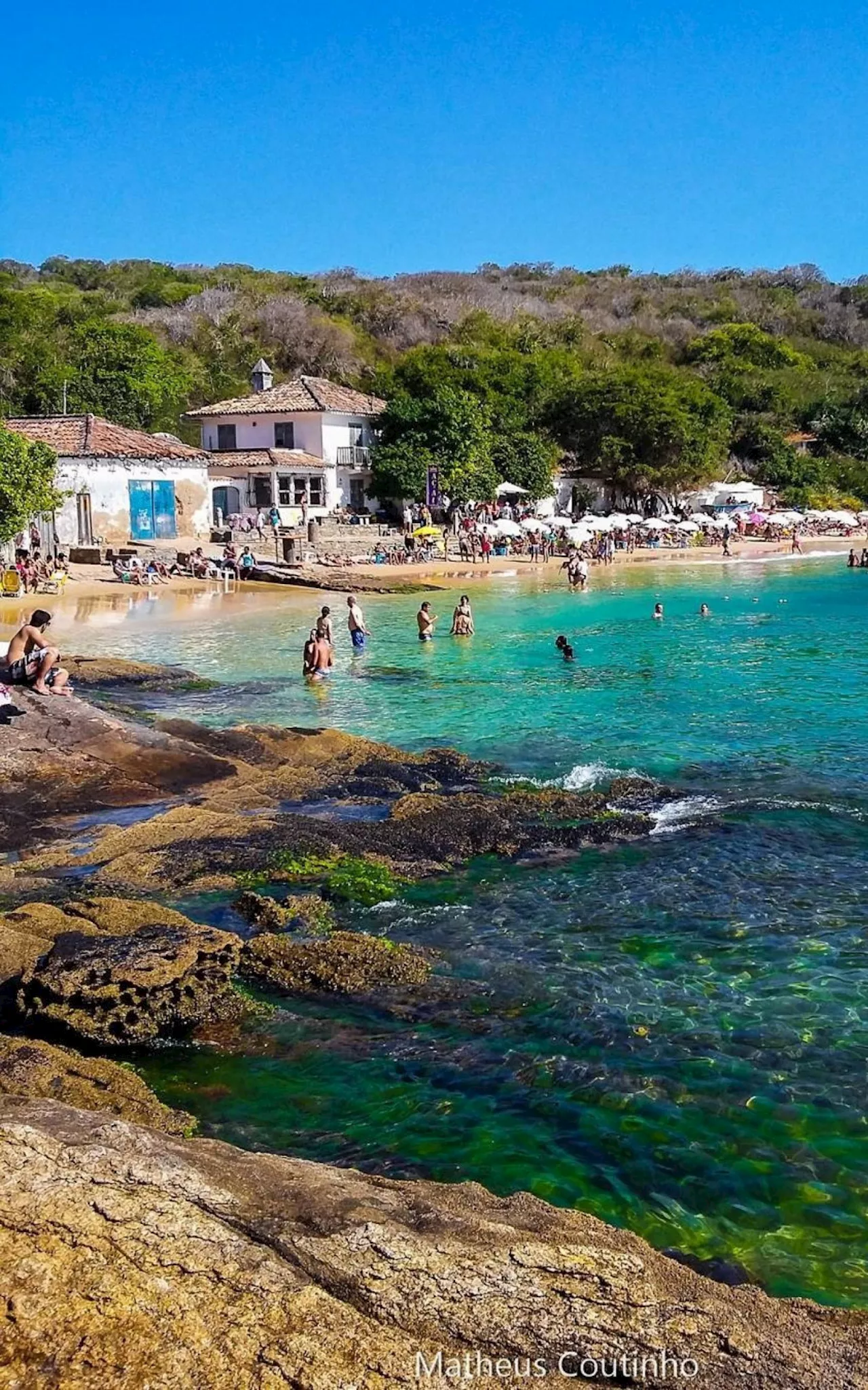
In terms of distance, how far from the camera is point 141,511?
141 feet

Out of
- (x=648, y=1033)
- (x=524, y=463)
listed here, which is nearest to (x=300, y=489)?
(x=524, y=463)

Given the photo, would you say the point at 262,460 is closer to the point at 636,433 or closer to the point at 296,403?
the point at 296,403

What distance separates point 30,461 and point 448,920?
85.3 feet

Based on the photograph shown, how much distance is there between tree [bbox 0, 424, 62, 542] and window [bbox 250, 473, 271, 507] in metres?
21.3

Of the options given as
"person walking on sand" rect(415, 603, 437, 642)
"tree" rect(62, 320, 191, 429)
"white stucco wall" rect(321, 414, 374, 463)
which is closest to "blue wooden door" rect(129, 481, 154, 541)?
"white stucco wall" rect(321, 414, 374, 463)

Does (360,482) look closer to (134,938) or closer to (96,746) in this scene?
(96,746)

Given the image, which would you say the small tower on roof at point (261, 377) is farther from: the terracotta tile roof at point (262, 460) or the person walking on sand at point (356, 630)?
the person walking on sand at point (356, 630)

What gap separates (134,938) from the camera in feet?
26.1

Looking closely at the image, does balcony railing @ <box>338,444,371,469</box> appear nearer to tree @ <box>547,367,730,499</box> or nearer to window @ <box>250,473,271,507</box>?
window @ <box>250,473,271,507</box>

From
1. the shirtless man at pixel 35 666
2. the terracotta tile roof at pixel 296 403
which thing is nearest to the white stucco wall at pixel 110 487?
the terracotta tile roof at pixel 296 403

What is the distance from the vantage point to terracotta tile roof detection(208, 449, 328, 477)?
52.2 metres

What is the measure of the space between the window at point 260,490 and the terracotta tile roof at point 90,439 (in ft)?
26.2

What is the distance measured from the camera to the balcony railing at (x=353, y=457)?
55562 millimetres

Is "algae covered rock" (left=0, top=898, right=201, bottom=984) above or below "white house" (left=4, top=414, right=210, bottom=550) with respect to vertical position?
below
